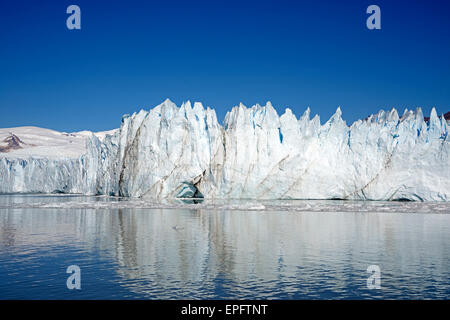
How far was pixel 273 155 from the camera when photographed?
3195 cm

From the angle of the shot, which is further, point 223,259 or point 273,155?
point 273,155

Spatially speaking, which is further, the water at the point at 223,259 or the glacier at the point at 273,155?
the glacier at the point at 273,155

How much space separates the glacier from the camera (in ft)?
95.5

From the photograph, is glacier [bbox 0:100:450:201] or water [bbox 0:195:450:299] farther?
glacier [bbox 0:100:450:201]

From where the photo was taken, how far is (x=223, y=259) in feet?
29.5

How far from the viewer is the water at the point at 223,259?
672cm

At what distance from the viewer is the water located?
6.72 meters

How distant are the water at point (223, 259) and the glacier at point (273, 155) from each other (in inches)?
567

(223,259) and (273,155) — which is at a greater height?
(273,155)

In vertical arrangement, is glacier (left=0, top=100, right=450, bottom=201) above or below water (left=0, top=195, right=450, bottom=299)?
above

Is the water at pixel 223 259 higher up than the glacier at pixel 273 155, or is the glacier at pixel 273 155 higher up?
the glacier at pixel 273 155

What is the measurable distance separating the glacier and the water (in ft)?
47.3

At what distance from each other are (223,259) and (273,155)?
23297 millimetres
